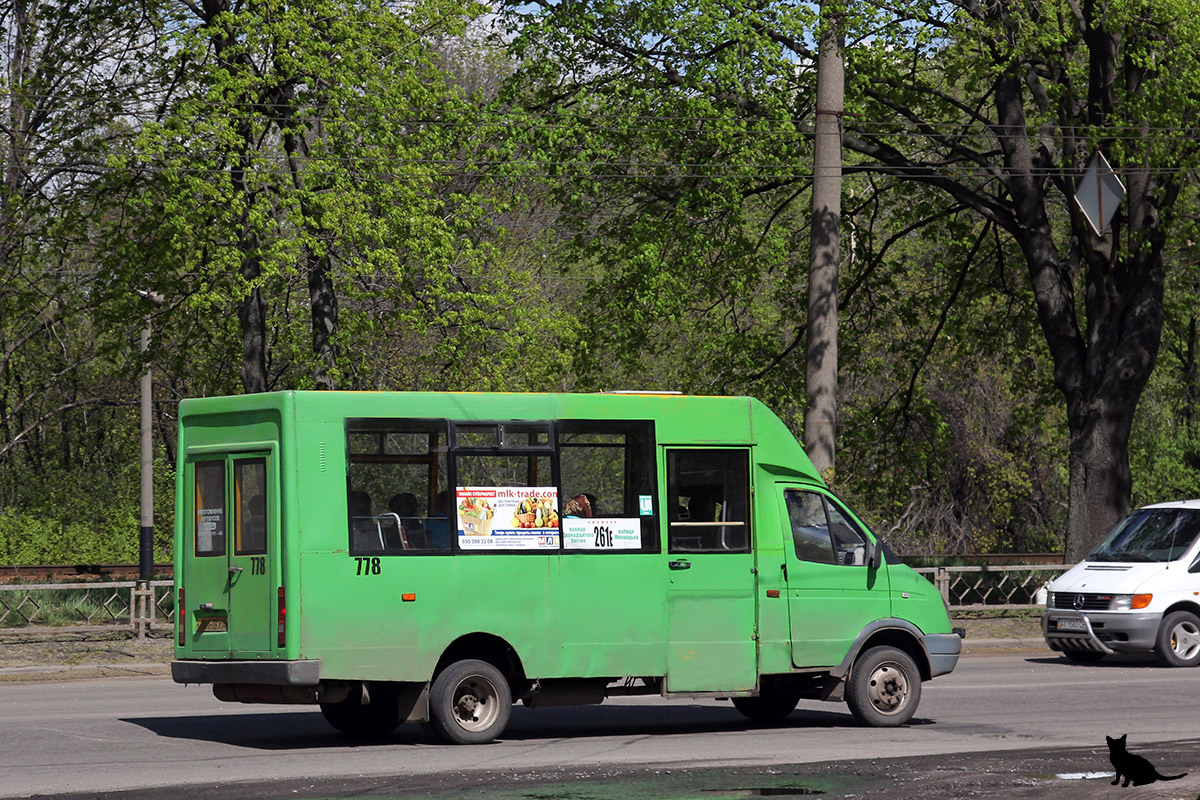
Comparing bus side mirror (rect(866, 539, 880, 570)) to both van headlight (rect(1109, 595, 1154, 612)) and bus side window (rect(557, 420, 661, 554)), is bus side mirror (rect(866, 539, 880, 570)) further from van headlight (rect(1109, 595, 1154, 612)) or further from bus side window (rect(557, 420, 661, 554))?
van headlight (rect(1109, 595, 1154, 612))

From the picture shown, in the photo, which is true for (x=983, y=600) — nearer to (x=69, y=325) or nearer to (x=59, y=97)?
(x=59, y=97)

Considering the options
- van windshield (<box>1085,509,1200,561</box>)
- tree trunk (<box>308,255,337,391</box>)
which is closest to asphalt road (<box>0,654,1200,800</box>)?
van windshield (<box>1085,509,1200,561</box>)

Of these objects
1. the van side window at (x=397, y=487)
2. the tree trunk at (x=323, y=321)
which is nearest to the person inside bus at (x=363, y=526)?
the van side window at (x=397, y=487)

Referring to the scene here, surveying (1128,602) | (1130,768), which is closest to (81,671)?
(1128,602)

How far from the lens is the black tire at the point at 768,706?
42.7ft

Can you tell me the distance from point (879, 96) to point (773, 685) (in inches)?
602

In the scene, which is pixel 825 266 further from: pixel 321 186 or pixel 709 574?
pixel 321 186

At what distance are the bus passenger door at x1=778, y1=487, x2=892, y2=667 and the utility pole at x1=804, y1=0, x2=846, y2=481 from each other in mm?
6615

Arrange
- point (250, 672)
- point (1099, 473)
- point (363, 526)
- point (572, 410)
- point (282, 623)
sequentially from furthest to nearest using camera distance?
point (1099, 473) < point (572, 410) < point (363, 526) < point (250, 672) < point (282, 623)

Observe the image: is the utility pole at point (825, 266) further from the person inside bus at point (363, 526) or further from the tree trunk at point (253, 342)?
the tree trunk at point (253, 342)

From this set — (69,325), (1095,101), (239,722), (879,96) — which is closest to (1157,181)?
(1095,101)

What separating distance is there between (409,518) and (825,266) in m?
9.80

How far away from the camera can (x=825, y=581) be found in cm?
1259

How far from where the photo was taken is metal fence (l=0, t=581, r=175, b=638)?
21.4 m
